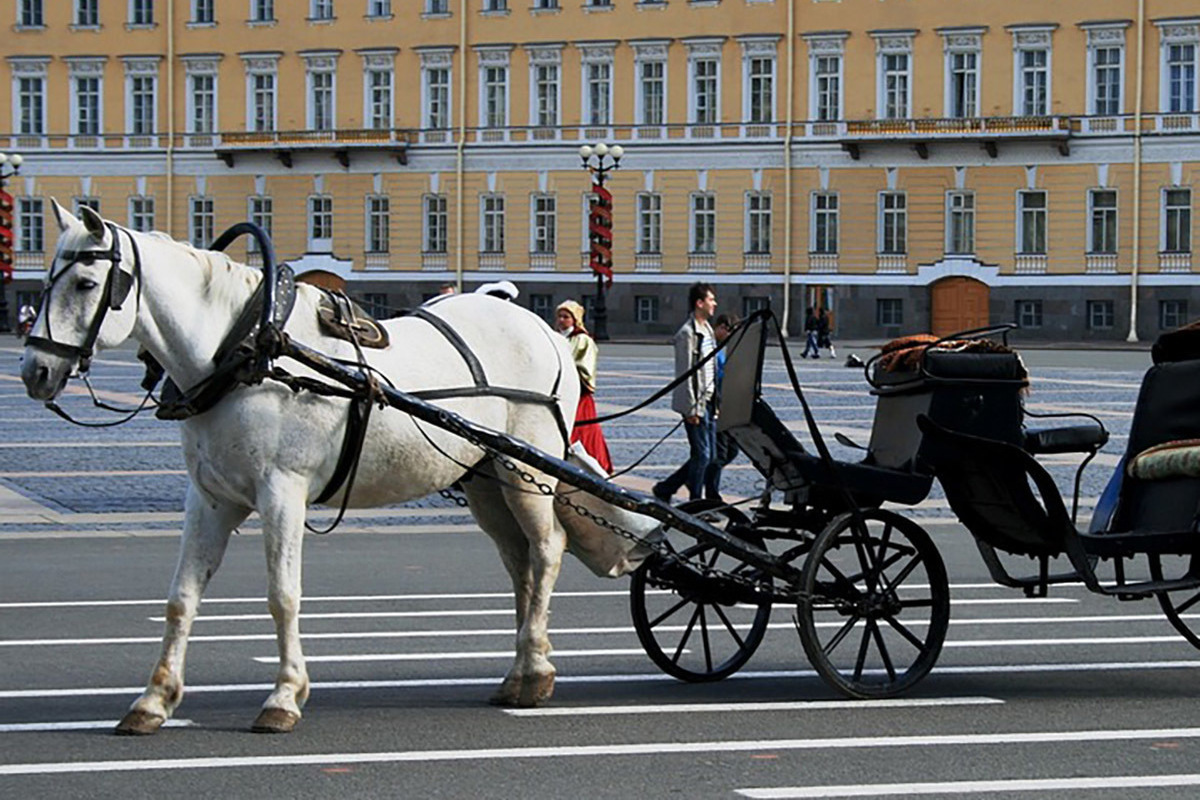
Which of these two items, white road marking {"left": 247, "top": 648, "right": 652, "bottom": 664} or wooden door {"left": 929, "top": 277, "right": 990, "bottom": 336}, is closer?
white road marking {"left": 247, "top": 648, "right": 652, "bottom": 664}

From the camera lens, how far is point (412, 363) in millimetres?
9344

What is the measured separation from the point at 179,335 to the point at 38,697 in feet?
5.80

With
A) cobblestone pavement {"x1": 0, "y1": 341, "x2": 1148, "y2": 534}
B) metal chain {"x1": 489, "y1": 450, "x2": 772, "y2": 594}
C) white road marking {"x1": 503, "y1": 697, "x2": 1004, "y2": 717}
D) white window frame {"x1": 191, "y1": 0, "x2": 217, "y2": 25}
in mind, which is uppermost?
white window frame {"x1": 191, "y1": 0, "x2": 217, "y2": 25}

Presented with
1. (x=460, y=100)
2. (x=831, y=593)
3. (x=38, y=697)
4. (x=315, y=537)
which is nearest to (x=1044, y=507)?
(x=831, y=593)

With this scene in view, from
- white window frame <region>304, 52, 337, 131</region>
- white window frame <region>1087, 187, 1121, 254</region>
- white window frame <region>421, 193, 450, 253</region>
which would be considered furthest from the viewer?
white window frame <region>304, 52, 337, 131</region>

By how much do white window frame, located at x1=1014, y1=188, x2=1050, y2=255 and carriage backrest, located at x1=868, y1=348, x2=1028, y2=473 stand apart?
55676 millimetres

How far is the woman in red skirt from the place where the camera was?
17.1 meters

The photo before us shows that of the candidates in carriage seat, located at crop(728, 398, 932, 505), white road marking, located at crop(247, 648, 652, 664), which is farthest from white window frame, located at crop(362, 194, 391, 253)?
carriage seat, located at crop(728, 398, 932, 505)

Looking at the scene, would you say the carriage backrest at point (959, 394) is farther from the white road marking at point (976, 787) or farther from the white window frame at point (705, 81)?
the white window frame at point (705, 81)

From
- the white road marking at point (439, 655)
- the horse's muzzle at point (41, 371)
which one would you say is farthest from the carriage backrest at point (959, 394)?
the horse's muzzle at point (41, 371)

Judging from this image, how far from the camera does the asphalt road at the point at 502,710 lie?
305 inches

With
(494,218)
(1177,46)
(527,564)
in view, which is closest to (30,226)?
(494,218)

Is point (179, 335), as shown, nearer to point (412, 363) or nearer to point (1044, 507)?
point (412, 363)

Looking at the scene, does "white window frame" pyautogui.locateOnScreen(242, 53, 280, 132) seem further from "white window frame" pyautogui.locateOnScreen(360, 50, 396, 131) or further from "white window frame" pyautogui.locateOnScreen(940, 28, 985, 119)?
"white window frame" pyautogui.locateOnScreen(940, 28, 985, 119)
